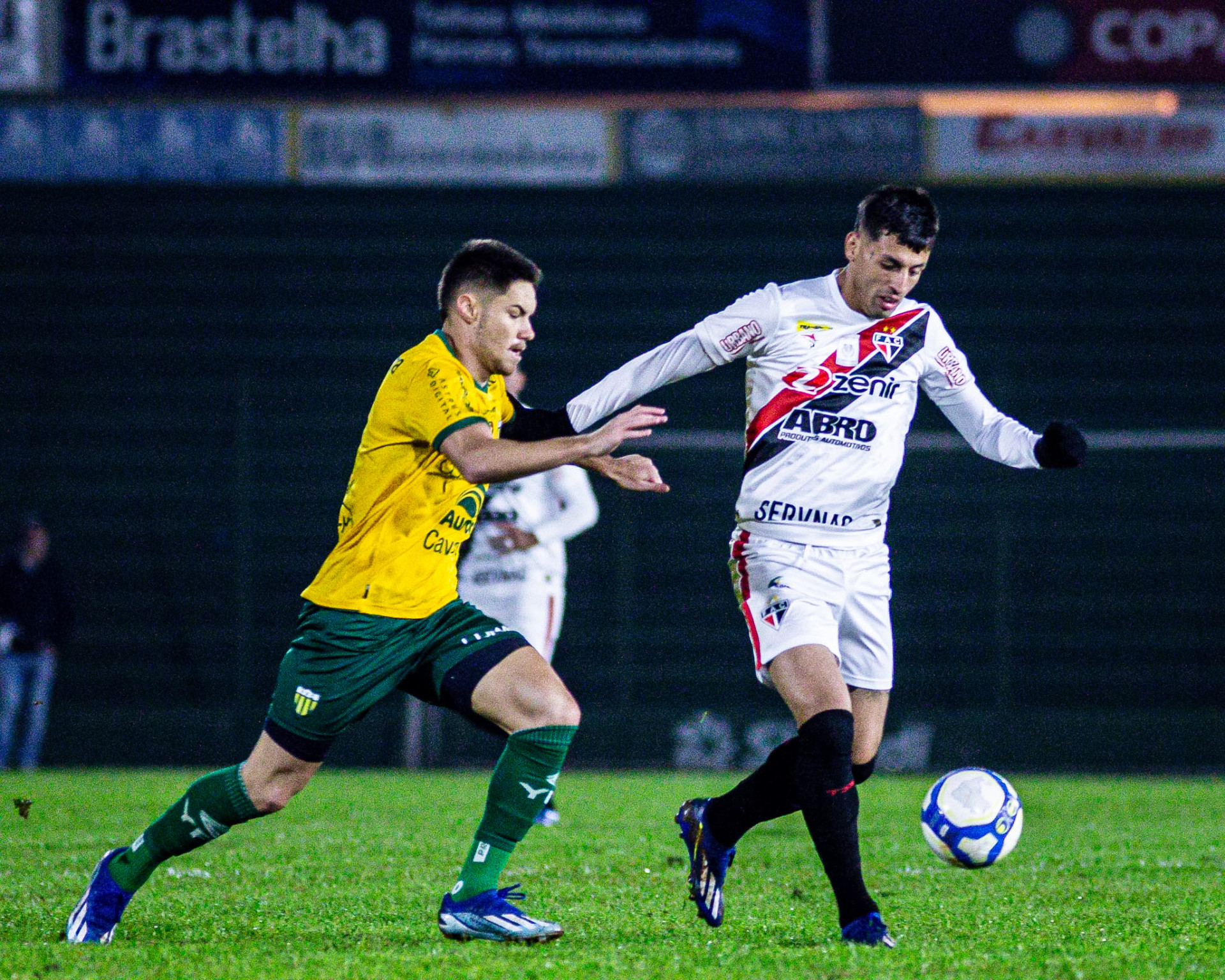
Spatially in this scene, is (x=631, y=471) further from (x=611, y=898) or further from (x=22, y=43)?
(x=22, y=43)

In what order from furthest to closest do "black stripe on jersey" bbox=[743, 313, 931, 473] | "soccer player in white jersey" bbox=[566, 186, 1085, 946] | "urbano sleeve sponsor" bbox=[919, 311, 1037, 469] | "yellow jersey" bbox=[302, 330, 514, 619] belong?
"urbano sleeve sponsor" bbox=[919, 311, 1037, 469] → "black stripe on jersey" bbox=[743, 313, 931, 473] → "soccer player in white jersey" bbox=[566, 186, 1085, 946] → "yellow jersey" bbox=[302, 330, 514, 619]

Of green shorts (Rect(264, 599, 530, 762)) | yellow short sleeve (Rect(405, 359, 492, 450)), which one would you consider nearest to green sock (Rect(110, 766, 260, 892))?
green shorts (Rect(264, 599, 530, 762))

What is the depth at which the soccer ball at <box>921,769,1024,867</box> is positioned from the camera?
5.55 meters

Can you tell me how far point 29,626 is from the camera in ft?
45.7

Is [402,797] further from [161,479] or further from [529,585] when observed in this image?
[161,479]

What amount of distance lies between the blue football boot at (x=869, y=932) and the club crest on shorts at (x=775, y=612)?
95 centimetres

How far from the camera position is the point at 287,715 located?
193 inches

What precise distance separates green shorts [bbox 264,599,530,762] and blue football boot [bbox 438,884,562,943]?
1.75 feet

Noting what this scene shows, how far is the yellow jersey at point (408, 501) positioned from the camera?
16.3ft

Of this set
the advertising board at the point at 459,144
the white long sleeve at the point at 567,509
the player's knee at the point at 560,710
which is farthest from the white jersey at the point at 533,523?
the advertising board at the point at 459,144

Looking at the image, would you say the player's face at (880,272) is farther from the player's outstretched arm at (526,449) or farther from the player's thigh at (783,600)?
the player's outstretched arm at (526,449)

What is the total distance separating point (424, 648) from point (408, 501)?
1.48ft

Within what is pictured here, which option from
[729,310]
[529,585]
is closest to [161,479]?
[529,585]

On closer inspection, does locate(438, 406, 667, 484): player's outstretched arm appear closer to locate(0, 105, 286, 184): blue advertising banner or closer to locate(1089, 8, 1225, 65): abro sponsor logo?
locate(0, 105, 286, 184): blue advertising banner
